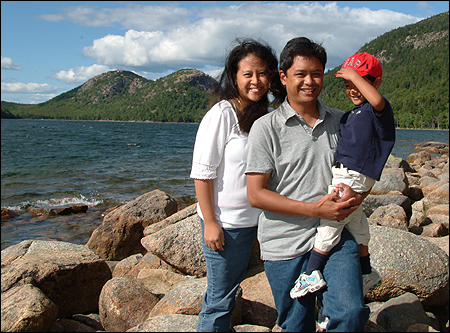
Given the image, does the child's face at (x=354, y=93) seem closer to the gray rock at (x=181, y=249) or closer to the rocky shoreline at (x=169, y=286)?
the rocky shoreline at (x=169, y=286)

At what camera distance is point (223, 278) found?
8.38 feet

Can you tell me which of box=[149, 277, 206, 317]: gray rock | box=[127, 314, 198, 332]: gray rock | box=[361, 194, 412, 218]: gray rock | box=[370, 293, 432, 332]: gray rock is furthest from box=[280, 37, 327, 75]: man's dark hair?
box=[361, 194, 412, 218]: gray rock

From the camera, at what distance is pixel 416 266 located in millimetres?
4098

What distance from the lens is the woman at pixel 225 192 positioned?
252 centimetres

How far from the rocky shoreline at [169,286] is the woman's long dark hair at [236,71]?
175 centimetres

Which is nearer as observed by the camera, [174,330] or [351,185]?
[351,185]

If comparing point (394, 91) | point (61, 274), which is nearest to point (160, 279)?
point (61, 274)

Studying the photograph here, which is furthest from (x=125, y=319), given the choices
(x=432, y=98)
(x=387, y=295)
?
(x=432, y=98)

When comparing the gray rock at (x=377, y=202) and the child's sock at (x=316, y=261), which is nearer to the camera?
the child's sock at (x=316, y=261)

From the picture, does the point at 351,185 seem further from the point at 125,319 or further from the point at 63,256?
the point at 63,256

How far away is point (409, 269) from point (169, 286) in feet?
10.1

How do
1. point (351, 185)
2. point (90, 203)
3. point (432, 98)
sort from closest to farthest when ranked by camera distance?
point (351, 185) < point (90, 203) < point (432, 98)

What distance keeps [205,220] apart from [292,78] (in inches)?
44.6

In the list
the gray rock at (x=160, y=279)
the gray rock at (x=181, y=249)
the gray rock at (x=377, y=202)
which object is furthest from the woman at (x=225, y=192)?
the gray rock at (x=377, y=202)
